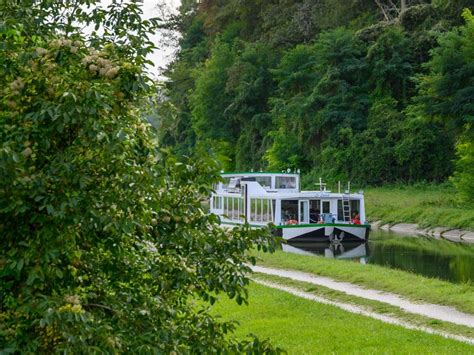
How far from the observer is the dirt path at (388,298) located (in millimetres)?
15445

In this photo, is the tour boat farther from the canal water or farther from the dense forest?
the dense forest

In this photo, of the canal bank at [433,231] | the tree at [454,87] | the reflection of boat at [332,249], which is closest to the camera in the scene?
the reflection of boat at [332,249]

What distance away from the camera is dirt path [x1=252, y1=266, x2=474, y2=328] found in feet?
50.7

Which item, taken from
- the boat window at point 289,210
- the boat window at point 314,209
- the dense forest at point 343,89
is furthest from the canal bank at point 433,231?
the boat window at point 289,210

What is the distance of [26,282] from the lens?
510cm

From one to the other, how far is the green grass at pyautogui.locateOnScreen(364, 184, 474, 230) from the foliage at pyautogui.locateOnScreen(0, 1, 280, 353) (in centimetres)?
3381

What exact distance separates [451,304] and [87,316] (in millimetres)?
12917

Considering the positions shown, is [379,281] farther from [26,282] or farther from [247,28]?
[247,28]

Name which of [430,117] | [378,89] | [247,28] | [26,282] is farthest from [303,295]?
[247,28]

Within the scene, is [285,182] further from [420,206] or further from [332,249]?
[332,249]

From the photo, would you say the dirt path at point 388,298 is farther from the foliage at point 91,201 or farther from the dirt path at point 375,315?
the foliage at point 91,201

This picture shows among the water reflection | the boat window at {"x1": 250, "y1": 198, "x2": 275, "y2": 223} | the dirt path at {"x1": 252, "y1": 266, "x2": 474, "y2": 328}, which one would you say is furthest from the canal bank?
the dirt path at {"x1": 252, "y1": 266, "x2": 474, "y2": 328}

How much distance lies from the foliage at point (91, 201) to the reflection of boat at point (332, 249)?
25614mm

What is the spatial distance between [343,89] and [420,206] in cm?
1689
